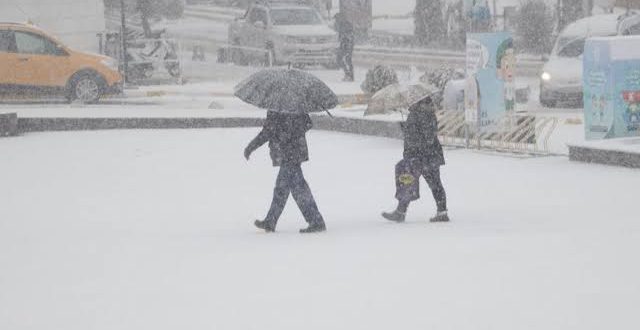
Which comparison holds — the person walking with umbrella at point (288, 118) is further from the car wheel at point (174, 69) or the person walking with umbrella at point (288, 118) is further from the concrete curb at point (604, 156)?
the car wheel at point (174, 69)

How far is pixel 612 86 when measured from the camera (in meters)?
17.2

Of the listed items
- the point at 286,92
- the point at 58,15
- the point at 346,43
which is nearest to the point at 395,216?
the point at 286,92

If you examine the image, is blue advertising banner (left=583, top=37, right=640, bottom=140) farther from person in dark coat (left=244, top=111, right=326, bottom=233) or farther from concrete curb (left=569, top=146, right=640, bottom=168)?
person in dark coat (left=244, top=111, right=326, bottom=233)

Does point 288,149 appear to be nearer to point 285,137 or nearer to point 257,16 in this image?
point 285,137

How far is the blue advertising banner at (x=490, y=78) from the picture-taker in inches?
731

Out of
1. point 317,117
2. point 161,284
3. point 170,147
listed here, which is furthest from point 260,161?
point 161,284

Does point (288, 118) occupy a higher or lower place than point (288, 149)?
higher

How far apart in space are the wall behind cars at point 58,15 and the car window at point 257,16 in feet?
18.4

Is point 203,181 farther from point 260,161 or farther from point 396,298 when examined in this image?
point 396,298

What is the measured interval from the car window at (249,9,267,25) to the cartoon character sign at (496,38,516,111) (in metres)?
20.2

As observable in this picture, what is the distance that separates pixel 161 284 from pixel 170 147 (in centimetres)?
1141

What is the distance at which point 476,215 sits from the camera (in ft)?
41.5

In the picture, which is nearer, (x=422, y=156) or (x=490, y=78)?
(x=422, y=156)

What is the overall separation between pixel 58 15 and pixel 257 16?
6834 mm
